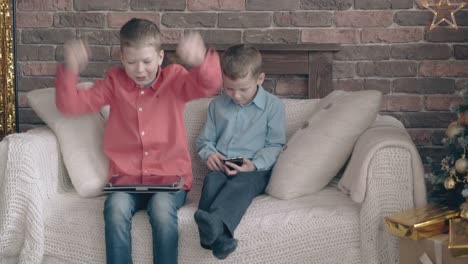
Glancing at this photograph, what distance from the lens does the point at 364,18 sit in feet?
11.6

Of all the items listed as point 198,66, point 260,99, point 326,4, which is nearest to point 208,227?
point 198,66

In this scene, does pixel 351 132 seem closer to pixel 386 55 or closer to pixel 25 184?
→ pixel 386 55

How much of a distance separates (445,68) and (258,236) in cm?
154

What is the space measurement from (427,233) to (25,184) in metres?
1.35

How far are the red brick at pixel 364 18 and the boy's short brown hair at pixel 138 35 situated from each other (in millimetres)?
1141

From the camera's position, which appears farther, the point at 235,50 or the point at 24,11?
the point at 24,11

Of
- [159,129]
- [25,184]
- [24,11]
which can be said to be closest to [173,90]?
[159,129]

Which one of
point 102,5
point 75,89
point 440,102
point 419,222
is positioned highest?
point 102,5

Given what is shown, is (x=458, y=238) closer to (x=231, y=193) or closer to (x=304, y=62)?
(x=231, y=193)

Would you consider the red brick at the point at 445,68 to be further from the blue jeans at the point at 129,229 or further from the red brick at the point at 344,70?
the blue jeans at the point at 129,229

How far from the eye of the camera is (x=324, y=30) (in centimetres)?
357

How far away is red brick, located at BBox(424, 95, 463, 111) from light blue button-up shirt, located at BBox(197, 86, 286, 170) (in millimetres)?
966

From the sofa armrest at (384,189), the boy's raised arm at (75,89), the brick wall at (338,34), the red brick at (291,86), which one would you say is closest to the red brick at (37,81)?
the brick wall at (338,34)

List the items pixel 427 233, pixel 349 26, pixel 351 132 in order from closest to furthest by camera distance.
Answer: pixel 427 233
pixel 351 132
pixel 349 26
